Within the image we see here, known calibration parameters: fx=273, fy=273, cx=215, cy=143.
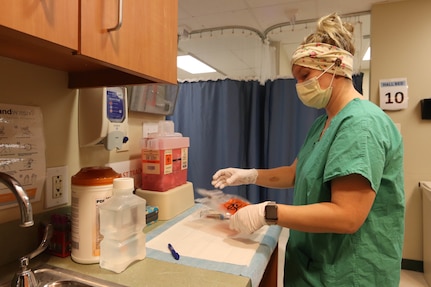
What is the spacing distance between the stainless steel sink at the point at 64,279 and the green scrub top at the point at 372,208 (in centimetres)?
61

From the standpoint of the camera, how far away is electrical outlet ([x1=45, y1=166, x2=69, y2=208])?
0.89m

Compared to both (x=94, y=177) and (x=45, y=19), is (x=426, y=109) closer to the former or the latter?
(x=94, y=177)

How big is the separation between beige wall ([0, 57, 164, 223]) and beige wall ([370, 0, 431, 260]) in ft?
8.06

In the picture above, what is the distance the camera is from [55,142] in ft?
3.01

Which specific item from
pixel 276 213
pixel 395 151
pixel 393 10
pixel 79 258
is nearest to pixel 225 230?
pixel 276 213

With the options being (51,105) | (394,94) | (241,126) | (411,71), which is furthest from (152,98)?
(411,71)

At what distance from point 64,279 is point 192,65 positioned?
13.0 feet

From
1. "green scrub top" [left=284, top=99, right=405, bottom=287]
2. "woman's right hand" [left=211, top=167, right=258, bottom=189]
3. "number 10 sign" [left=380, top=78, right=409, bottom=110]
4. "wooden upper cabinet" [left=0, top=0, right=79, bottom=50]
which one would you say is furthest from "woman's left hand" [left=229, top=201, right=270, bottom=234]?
"number 10 sign" [left=380, top=78, right=409, bottom=110]

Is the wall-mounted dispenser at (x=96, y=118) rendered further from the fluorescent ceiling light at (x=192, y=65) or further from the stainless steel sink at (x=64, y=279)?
the fluorescent ceiling light at (x=192, y=65)

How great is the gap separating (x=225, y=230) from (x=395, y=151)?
2.07 ft

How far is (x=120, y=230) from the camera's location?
30.2 inches

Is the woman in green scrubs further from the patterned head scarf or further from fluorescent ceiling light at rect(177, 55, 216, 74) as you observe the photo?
fluorescent ceiling light at rect(177, 55, 216, 74)

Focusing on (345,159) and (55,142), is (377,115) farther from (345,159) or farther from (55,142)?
(55,142)

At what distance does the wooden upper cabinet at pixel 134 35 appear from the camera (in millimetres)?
576
